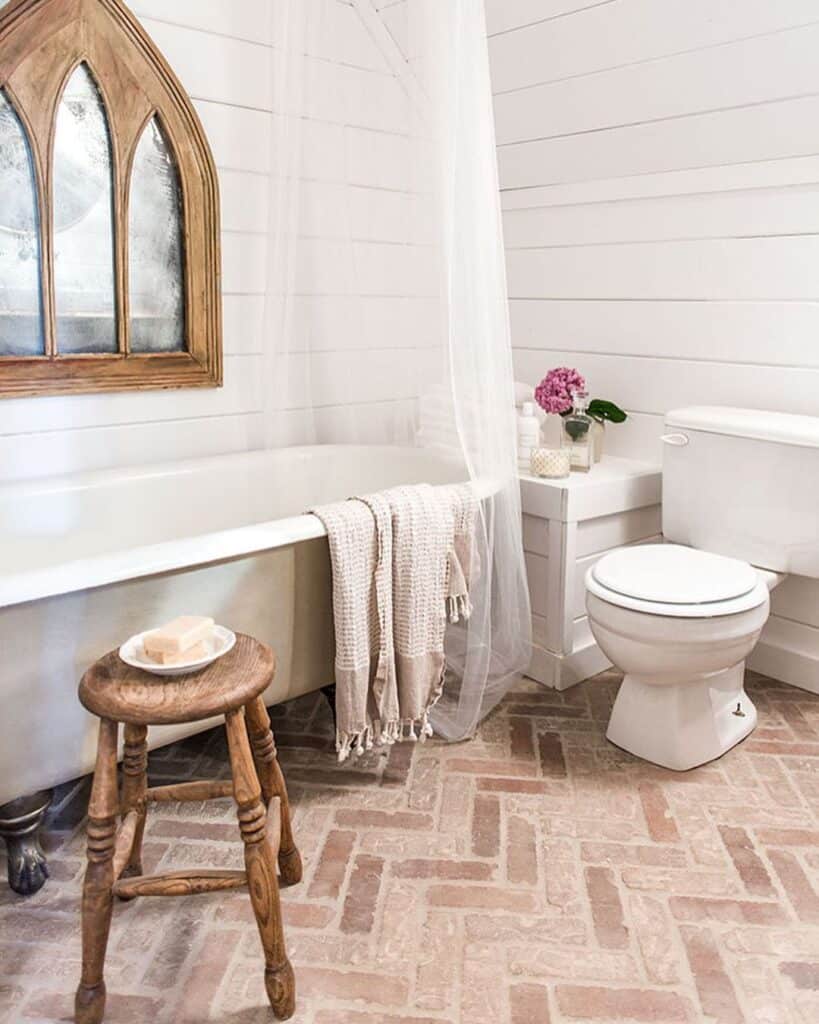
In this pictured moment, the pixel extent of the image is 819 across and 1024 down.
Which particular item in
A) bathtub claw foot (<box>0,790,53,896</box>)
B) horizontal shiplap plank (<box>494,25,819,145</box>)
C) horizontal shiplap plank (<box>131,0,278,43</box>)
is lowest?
bathtub claw foot (<box>0,790,53,896</box>)

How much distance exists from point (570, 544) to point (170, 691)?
1.52 meters

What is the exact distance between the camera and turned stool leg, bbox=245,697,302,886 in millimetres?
1812

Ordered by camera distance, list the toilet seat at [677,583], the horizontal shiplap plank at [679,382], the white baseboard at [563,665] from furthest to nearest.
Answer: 1. the white baseboard at [563,665]
2. the horizontal shiplap plank at [679,382]
3. the toilet seat at [677,583]

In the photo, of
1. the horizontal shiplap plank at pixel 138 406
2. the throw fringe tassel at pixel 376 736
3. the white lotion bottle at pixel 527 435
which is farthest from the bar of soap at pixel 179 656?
the white lotion bottle at pixel 527 435

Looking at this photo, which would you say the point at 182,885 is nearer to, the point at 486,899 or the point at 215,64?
the point at 486,899

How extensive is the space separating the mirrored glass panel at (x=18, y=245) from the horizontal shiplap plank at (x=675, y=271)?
1.74m

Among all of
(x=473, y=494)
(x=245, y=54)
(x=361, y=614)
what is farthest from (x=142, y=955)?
(x=245, y=54)

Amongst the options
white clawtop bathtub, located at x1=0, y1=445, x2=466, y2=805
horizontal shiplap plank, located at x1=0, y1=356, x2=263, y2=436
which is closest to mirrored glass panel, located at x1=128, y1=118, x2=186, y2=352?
horizontal shiplap plank, located at x1=0, y1=356, x2=263, y2=436

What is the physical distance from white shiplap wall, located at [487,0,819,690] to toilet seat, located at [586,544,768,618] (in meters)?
0.55

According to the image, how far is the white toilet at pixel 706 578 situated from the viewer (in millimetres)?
2301

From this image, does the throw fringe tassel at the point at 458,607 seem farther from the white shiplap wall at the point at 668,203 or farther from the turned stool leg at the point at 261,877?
the white shiplap wall at the point at 668,203

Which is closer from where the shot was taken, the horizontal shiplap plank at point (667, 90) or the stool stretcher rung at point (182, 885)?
the stool stretcher rung at point (182, 885)

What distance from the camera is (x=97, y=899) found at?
61.2 inches

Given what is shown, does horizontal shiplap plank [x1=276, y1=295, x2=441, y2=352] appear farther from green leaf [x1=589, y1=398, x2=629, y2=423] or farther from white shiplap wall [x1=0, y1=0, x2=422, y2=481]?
green leaf [x1=589, y1=398, x2=629, y2=423]
